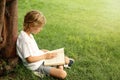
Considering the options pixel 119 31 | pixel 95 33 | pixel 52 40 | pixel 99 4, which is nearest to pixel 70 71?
pixel 52 40

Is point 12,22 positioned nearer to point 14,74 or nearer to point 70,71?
point 14,74

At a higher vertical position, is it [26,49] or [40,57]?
[26,49]

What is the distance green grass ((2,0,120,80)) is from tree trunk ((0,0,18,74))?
26 cm

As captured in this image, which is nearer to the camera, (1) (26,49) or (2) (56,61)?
(1) (26,49)

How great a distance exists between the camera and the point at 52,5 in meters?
11.0

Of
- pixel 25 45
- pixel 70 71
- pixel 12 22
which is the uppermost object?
pixel 12 22

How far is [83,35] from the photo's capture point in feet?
24.9

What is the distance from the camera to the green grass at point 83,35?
5469 mm

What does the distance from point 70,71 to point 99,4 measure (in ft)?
24.7

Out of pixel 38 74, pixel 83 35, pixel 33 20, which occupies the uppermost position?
pixel 33 20

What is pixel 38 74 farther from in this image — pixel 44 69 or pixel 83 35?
pixel 83 35

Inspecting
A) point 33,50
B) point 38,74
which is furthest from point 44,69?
point 33,50

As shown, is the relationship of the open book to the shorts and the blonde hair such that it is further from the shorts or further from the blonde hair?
the blonde hair

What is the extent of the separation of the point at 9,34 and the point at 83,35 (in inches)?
122
